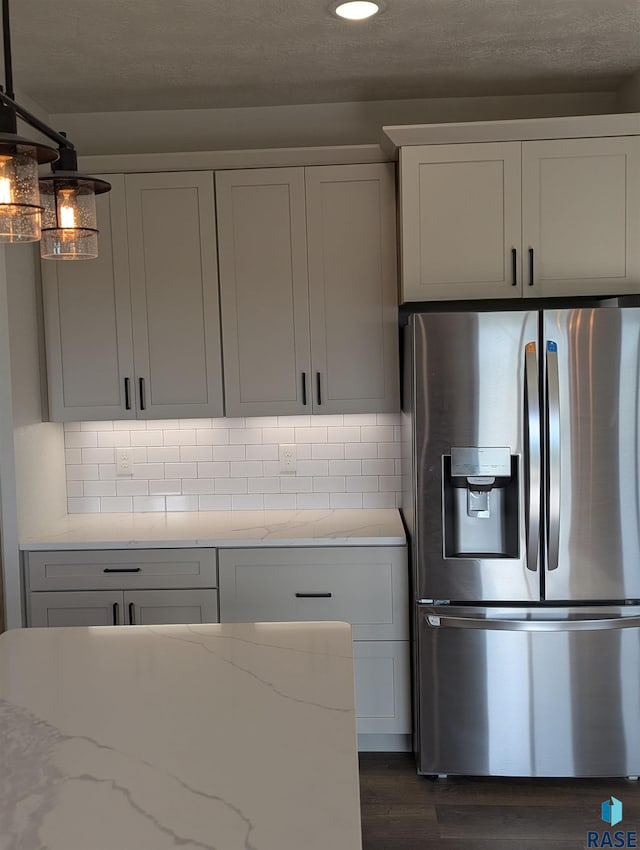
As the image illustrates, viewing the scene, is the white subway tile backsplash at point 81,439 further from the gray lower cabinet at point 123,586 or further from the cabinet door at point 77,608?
the cabinet door at point 77,608

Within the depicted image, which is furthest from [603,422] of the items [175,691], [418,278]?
[175,691]

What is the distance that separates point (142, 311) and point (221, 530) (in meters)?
1.02

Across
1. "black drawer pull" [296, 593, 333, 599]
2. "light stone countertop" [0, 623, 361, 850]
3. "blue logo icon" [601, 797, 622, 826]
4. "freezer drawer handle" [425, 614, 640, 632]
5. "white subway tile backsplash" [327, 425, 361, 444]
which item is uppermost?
"white subway tile backsplash" [327, 425, 361, 444]

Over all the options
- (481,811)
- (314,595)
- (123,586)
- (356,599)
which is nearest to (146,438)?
(123,586)

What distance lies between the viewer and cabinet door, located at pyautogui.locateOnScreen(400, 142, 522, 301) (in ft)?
9.91

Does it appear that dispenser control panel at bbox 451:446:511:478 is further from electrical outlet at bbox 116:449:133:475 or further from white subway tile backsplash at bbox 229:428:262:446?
electrical outlet at bbox 116:449:133:475

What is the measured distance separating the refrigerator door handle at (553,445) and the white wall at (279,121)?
4.43 ft

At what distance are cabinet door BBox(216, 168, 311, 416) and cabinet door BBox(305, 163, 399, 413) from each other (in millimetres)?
61

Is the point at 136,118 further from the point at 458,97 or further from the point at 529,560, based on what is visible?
the point at 529,560

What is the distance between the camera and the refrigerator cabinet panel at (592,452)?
8.92 feet

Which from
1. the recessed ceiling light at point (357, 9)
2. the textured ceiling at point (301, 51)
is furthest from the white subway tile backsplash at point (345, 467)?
the recessed ceiling light at point (357, 9)

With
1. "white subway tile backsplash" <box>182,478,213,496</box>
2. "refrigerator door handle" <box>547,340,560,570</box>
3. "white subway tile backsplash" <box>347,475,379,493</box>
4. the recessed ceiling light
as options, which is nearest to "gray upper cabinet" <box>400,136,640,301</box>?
"refrigerator door handle" <box>547,340,560,570</box>

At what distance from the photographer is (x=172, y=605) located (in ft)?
10.2

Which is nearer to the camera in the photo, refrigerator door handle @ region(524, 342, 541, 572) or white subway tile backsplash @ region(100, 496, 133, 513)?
refrigerator door handle @ region(524, 342, 541, 572)
